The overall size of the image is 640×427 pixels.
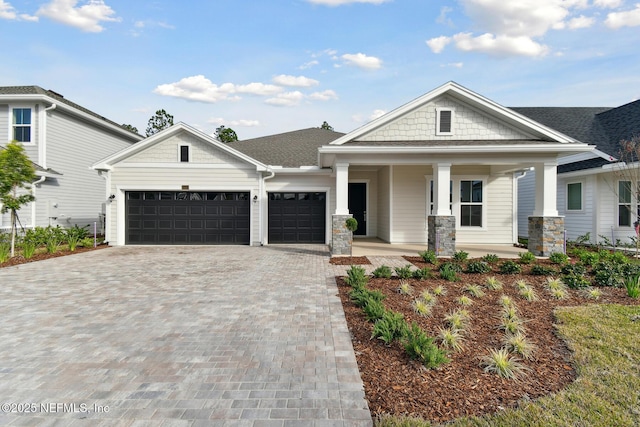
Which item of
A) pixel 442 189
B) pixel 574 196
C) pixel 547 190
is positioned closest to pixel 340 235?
pixel 442 189

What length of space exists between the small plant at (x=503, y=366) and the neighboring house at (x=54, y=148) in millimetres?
15940

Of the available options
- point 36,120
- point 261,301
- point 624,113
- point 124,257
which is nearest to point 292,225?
point 124,257

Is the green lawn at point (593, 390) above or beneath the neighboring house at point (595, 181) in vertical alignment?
beneath

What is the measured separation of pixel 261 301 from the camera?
5.91 meters

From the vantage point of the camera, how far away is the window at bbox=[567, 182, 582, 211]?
13.8 metres

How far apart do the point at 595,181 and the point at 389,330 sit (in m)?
13.2

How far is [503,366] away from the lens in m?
3.31

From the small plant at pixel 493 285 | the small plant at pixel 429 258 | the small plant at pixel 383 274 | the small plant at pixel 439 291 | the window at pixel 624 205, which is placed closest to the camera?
the small plant at pixel 439 291

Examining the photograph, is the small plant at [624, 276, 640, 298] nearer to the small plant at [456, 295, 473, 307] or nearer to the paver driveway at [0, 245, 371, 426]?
the small plant at [456, 295, 473, 307]

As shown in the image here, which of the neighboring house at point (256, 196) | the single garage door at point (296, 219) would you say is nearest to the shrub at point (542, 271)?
the neighboring house at point (256, 196)

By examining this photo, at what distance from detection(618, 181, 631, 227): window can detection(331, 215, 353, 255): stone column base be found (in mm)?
10222

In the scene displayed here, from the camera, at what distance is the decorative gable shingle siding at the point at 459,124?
11.3 meters

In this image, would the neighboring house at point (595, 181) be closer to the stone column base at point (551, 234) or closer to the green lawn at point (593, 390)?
the stone column base at point (551, 234)

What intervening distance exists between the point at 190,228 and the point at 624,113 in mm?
19461
